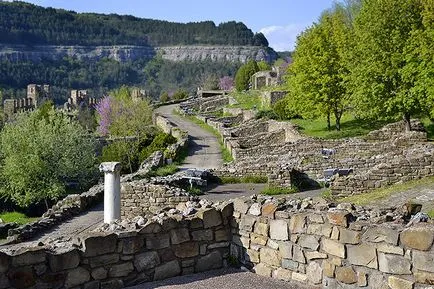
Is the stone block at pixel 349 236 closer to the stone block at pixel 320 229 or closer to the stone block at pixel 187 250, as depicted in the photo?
the stone block at pixel 320 229

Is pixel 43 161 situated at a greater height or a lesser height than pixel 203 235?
lesser

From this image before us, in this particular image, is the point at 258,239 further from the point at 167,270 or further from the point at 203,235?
the point at 167,270

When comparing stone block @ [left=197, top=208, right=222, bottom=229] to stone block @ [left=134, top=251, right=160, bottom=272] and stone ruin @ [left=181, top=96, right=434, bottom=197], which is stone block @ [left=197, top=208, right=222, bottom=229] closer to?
stone block @ [left=134, top=251, right=160, bottom=272]

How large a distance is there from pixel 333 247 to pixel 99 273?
3.24 metres

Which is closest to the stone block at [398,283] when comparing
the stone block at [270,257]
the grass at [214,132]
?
the stone block at [270,257]

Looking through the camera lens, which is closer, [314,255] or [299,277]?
[314,255]

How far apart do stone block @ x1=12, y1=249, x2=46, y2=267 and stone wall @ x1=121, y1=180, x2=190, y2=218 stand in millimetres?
10917

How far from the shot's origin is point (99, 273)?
341 inches

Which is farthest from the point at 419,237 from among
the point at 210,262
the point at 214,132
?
the point at 214,132

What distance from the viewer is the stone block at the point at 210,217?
9562 millimetres

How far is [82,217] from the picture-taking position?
21062mm

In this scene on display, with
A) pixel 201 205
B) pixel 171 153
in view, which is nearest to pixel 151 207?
pixel 201 205

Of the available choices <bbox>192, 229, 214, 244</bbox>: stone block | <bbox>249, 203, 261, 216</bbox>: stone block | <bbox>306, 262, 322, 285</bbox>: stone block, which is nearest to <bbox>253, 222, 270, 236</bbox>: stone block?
<bbox>249, 203, 261, 216</bbox>: stone block

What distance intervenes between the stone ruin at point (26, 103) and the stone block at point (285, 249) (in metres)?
69.5
